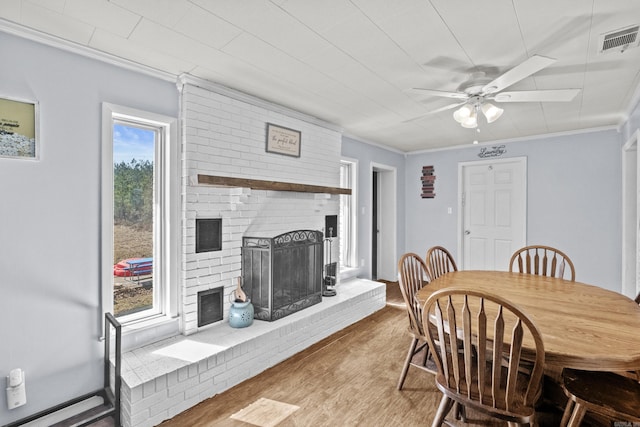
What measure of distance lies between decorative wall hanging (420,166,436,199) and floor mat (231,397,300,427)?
13.6 feet

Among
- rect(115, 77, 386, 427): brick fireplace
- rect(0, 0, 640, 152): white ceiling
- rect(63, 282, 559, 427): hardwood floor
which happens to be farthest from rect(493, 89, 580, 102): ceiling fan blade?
rect(63, 282, 559, 427): hardwood floor

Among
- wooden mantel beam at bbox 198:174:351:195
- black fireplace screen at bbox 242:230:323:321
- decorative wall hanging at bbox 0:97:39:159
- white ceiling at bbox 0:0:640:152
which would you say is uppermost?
white ceiling at bbox 0:0:640:152

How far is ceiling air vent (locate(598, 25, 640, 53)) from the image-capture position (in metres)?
1.79

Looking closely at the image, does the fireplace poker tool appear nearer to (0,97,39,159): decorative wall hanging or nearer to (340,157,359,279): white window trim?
(340,157,359,279): white window trim

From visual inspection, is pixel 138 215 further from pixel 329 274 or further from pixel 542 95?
pixel 542 95

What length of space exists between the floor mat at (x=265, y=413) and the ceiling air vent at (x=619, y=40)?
9.68 ft

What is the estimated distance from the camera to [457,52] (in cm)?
206

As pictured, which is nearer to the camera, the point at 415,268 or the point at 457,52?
the point at 457,52

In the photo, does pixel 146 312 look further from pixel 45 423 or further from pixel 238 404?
pixel 238 404

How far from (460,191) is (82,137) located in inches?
189

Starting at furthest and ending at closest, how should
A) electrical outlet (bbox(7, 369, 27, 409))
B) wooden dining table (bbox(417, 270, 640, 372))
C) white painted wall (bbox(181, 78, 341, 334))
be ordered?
1. white painted wall (bbox(181, 78, 341, 334))
2. electrical outlet (bbox(7, 369, 27, 409))
3. wooden dining table (bbox(417, 270, 640, 372))

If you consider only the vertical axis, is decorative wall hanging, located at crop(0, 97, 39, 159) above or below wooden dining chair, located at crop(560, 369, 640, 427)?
above

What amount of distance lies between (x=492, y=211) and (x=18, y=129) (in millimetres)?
5234

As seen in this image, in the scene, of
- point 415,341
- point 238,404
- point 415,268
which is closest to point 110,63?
point 238,404
